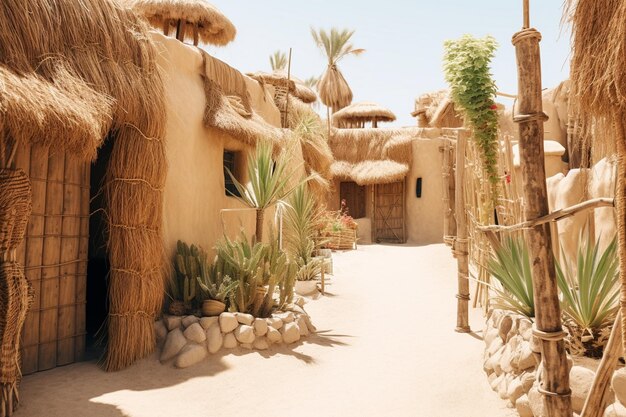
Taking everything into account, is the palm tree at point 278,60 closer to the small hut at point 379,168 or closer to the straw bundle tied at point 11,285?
the small hut at point 379,168

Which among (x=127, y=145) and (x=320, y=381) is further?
(x=127, y=145)

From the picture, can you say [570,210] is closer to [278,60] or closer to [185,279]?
[185,279]

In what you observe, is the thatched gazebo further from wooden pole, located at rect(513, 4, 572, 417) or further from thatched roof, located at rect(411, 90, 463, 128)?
wooden pole, located at rect(513, 4, 572, 417)

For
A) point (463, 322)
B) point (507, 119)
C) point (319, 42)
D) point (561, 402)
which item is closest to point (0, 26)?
point (561, 402)

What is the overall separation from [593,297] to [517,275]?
2.31 feet

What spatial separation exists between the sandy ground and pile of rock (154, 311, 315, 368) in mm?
118

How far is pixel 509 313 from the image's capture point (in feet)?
15.3

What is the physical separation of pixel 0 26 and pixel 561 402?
4645 mm

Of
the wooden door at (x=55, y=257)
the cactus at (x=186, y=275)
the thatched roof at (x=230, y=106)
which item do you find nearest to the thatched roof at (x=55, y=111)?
the wooden door at (x=55, y=257)

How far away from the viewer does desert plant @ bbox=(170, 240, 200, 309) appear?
5812mm

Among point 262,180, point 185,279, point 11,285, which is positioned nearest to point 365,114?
point 262,180

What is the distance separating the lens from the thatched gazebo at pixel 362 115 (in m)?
19.9

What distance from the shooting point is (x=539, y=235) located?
2.89m

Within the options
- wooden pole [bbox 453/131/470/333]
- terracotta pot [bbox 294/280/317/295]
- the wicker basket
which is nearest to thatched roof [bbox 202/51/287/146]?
terracotta pot [bbox 294/280/317/295]
